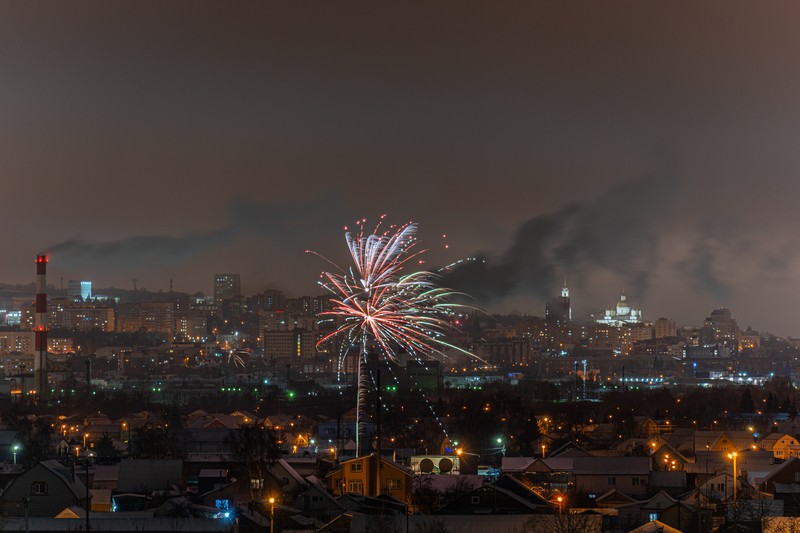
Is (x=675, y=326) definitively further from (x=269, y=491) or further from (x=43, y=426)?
(x=269, y=491)

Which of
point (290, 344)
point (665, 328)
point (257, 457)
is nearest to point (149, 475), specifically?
point (257, 457)

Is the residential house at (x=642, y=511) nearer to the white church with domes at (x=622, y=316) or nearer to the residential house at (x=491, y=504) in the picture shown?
the residential house at (x=491, y=504)

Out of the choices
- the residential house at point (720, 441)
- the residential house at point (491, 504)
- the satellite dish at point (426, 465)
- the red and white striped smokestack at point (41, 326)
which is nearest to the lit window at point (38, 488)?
the residential house at point (491, 504)

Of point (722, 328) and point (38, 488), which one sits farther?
point (722, 328)

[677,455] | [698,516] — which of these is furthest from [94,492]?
[677,455]

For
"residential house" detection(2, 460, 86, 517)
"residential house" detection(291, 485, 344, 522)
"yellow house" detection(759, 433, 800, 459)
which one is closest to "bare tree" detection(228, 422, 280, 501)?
"residential house" detection(291, 485, 344, 522)

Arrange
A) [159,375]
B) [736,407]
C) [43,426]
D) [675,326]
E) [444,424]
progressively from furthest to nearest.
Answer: [675,326], [159,375], [736,407], [444,424], [43,426]

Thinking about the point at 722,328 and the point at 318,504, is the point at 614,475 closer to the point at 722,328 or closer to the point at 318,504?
the point at 318,504
